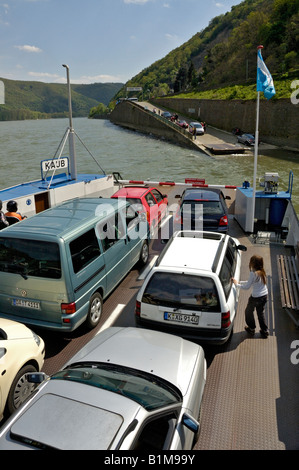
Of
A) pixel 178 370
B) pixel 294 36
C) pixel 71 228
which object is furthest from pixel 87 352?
pixel 294 36

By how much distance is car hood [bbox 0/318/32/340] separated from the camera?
14.3ft

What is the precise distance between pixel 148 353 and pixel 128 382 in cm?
69

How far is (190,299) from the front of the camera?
5.05 metres

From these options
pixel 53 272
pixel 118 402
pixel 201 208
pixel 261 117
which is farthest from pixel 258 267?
pixel 261 117

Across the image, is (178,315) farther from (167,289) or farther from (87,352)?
(87,352)

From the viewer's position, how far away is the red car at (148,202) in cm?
977

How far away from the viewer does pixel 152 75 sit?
7126 inches

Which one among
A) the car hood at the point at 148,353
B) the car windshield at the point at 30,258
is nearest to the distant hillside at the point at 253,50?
the car windshield at the point at 30,258

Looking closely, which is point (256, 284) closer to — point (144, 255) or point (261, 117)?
point (144, 255)

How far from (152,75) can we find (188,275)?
192873mm

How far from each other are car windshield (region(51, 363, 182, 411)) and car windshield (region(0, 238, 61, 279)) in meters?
1.86

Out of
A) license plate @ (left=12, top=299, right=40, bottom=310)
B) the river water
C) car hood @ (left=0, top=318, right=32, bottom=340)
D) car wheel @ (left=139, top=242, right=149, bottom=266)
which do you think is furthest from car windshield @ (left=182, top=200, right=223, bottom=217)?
the river water

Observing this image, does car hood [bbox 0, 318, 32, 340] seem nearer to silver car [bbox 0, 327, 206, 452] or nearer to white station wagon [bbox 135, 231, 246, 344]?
silver car [bbox 0, 327, 206, 452]

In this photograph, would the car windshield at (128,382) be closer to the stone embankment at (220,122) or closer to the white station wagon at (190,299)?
the white station wagon at (190,299)
